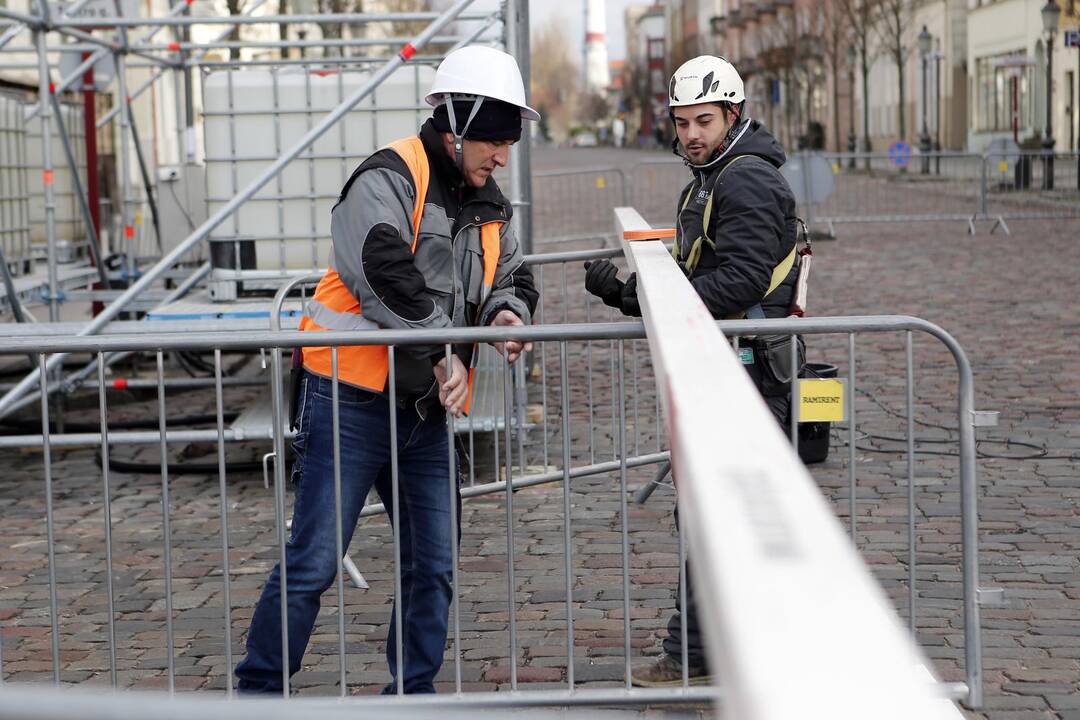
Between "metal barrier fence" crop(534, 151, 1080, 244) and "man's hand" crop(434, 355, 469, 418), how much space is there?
17.6 m

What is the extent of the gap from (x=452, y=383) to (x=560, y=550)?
8.38 feet

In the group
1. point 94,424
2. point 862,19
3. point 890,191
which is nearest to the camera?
point 94,424

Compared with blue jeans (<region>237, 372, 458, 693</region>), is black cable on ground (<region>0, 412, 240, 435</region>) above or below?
below

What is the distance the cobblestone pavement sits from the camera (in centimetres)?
526

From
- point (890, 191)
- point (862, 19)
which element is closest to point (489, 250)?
point (890, 191)

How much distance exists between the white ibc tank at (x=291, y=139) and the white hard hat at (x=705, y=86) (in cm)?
392

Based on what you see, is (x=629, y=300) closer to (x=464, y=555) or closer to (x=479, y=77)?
(x=479, y=77)

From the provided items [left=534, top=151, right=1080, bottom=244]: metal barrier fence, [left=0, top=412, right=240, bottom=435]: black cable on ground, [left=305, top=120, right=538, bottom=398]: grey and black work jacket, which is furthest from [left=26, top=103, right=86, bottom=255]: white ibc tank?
[left=534, top=151, right=1080, bottom=244]: metal barrier fence

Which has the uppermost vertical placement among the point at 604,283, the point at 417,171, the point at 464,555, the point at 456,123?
the point at 456,123

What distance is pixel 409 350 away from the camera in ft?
14.1

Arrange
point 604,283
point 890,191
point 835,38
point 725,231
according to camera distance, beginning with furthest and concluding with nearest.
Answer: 1. point 835,38
2. point 890,191
3. point 604,283
4. point 725,231

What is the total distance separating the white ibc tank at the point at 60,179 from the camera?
11970mm

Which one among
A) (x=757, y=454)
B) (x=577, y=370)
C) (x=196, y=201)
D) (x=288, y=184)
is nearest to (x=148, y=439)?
(x=288, y=184)

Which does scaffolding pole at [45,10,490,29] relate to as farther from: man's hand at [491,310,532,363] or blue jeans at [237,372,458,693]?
blue jeans at [237,372,458,693]
